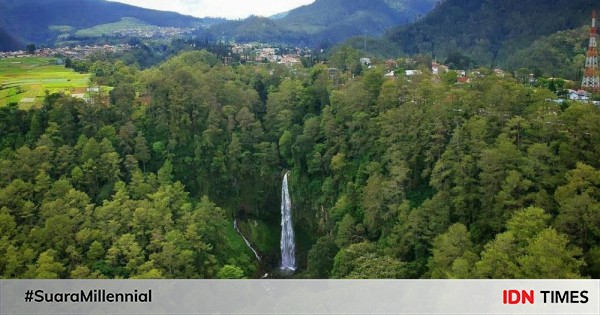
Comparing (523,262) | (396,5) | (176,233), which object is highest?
(396,5)

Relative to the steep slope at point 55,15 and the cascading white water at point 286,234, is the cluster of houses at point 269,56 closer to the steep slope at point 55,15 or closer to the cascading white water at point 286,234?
the cascading white water at point 286,234

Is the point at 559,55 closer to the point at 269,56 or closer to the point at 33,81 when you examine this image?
the point at 269,56

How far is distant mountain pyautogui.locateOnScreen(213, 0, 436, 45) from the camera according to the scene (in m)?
74.4

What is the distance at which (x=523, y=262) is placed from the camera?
31.2ft

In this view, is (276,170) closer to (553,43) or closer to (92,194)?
(92,194)

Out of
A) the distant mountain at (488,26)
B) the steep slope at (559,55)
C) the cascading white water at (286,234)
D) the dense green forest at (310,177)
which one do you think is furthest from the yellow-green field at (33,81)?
the distant mountain at (488,26)

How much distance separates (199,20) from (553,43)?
76.9 m

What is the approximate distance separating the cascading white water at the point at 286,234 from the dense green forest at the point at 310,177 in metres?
0.36

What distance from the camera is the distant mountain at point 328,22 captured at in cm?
7444

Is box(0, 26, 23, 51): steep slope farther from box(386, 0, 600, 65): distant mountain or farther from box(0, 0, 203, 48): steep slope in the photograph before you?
box(386, 0, 600, 65): distant mountain

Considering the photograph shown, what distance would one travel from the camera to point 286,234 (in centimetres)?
1994

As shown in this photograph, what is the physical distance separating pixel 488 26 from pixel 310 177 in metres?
32.3

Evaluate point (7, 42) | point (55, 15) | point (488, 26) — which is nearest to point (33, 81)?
point (7, 42)

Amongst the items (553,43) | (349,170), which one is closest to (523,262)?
(349,170)
